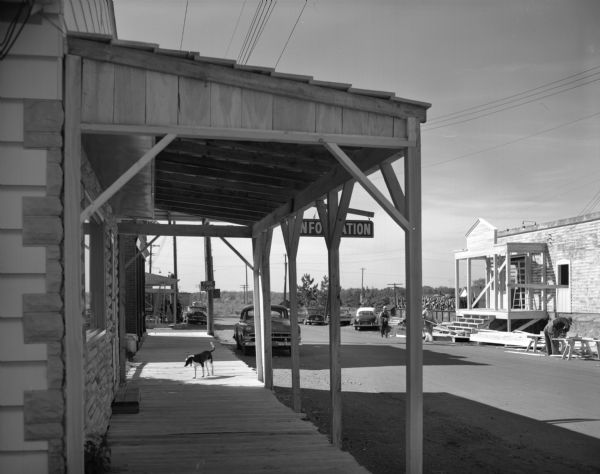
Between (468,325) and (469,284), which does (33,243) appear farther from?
(469,284)

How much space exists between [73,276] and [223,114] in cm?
172

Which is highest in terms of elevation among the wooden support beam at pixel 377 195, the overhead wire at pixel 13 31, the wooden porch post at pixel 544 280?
the overhead wire at pixel 13 31

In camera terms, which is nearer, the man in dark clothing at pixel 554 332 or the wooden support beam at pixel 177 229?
the wooden support beam at pixel 177 229

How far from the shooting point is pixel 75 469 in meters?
4.99

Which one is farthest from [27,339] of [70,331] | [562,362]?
[562,362]

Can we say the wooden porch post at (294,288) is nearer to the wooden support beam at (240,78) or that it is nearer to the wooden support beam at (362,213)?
the wooden support beam at (362,213)

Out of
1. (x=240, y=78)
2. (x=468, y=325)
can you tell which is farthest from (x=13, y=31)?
(x=468, y=325)

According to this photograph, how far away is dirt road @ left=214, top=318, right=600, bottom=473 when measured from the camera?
26.1 ft

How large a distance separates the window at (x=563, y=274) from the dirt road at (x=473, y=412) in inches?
429

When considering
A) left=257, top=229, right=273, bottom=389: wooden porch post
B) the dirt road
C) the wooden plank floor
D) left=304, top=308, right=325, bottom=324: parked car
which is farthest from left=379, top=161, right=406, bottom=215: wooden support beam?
left=304, top=308, right=325, bottom=324: parked car

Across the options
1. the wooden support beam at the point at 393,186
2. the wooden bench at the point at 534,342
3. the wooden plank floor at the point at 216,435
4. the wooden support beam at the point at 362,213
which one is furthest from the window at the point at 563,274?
the wooden support beam at the point at 393,186

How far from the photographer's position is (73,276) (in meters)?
5.10

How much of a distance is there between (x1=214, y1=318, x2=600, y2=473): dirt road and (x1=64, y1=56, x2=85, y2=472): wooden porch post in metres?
3.58

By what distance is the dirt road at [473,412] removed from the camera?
796 centimetres
